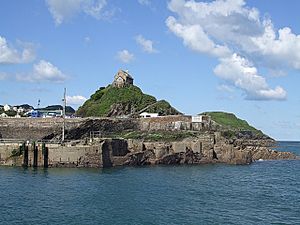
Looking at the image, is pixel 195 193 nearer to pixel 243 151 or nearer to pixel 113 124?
pixel 243 151

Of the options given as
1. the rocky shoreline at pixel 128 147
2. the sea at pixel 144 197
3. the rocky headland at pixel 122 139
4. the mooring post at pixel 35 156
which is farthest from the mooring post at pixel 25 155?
the sea at pixel 144 197

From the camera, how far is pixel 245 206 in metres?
47.0

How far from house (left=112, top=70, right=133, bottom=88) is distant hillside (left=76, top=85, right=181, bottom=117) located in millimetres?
1265

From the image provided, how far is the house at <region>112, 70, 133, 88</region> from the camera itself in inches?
5187

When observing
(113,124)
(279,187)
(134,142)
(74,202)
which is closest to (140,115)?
(113,124)

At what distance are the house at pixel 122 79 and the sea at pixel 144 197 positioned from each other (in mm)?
59729

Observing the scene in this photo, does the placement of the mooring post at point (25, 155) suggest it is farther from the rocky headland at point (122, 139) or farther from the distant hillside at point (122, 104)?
the distant hillside at point (122, 104)

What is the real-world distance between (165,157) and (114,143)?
11216 mm

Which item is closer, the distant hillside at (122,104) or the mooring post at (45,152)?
the mooring post at (45,152)

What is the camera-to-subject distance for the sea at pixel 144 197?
40781 mm

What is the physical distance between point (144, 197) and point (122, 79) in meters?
85.1

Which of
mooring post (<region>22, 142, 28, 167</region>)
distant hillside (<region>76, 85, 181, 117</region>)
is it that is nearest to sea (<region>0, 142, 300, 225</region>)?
mooring post (<region>22, 142, 28, 167</region>)

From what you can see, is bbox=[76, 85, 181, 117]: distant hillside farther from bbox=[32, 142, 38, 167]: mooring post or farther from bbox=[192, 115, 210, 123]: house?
bbox=[32, 142, 38, 167]: mooring post

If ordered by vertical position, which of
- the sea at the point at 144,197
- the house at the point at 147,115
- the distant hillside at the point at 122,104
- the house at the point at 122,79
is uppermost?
the house at the point at 122,79
